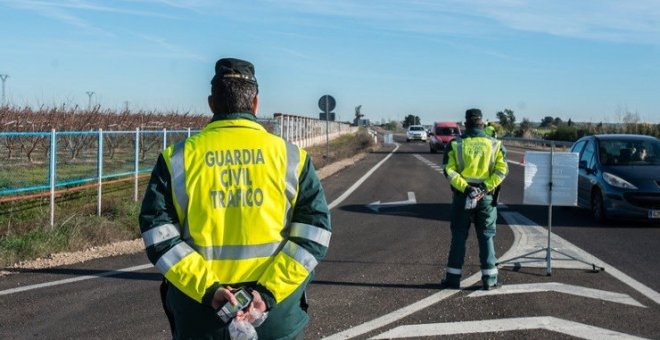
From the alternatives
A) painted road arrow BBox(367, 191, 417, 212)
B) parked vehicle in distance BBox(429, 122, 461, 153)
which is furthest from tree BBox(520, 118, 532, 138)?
painted road arrow BBox(367, 191, 417, 212)

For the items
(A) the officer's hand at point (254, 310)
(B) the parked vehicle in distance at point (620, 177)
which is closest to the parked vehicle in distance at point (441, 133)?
(B) the parked vehicle in distance at point (620, 177)

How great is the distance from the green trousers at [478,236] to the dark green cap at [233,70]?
5009 millimetres

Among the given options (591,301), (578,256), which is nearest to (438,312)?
(591,301)

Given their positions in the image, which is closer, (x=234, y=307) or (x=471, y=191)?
(x=234, y=307)

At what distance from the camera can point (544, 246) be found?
10594 mm

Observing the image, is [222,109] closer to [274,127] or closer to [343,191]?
[343,191]

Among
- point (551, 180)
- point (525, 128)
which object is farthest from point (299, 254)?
point (525, 128)

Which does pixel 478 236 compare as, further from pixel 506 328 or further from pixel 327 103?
pixel 327 103

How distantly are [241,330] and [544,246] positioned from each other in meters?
8.35

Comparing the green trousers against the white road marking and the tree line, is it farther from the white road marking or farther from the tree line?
the tree line

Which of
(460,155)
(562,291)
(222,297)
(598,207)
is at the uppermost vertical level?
(460,155)

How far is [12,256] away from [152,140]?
10.7m

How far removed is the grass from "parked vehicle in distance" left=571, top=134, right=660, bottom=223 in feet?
26.7

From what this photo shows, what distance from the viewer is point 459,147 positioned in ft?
26.7
